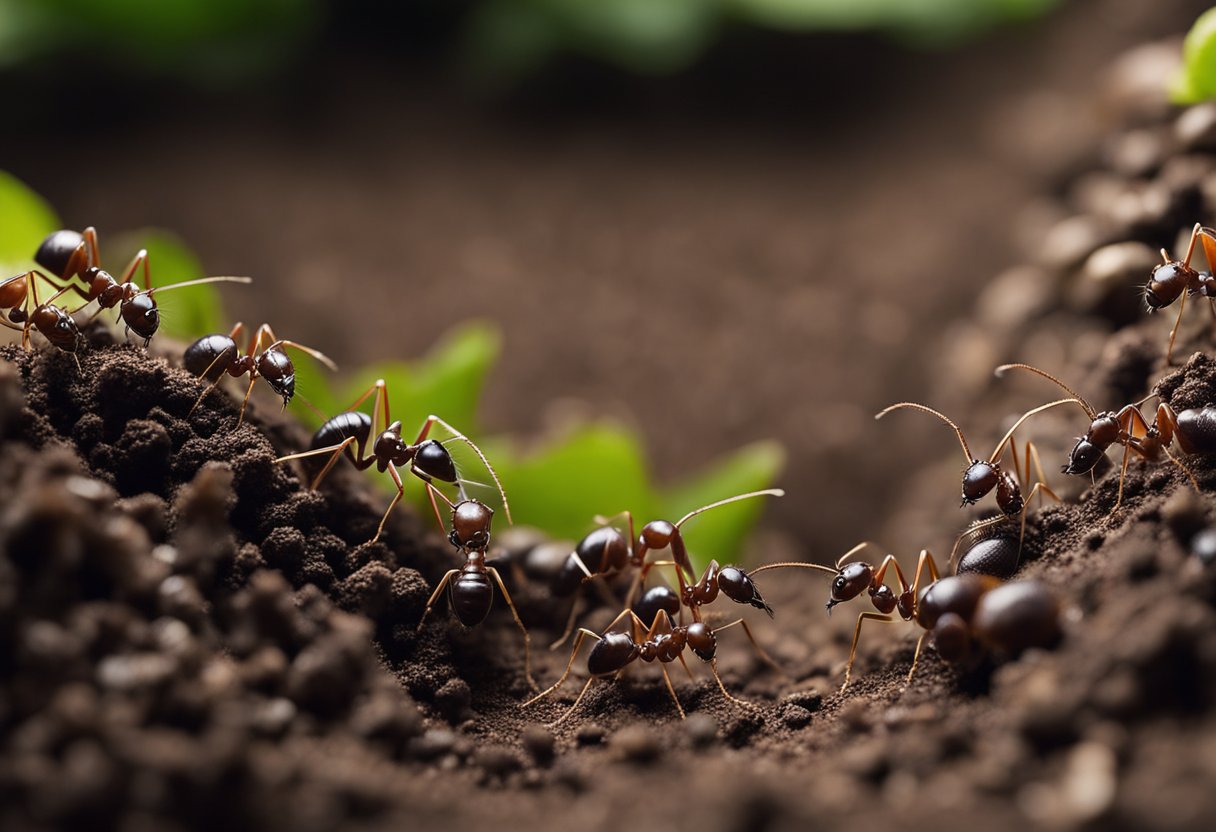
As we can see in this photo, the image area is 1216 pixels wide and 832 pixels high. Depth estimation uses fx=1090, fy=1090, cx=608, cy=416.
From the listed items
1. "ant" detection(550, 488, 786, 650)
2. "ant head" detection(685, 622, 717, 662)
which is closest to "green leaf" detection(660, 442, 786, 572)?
"ant" detection(550, 488, 786, 650)

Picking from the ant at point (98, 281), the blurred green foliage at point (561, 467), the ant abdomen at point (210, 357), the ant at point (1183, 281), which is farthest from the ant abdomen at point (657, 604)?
the ant at point (1183, 281)

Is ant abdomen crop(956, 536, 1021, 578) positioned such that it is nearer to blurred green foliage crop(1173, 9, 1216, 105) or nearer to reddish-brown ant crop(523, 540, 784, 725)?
reddish-brown ant crop(523, 540, 784, 725)

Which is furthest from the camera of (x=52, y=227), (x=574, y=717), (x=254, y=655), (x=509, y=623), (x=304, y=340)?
(x=304, y=340)

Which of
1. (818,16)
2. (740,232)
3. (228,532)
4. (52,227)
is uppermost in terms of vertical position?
(818,16)

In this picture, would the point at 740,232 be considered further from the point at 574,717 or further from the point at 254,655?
the point at 254,655

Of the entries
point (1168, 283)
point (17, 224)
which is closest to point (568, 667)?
point (1168, 283)

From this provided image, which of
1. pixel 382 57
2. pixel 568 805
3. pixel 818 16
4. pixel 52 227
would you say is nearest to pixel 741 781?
pixel 568 805

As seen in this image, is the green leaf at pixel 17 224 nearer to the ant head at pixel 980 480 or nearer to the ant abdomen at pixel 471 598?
the ant abdomen at pixel 471 598
